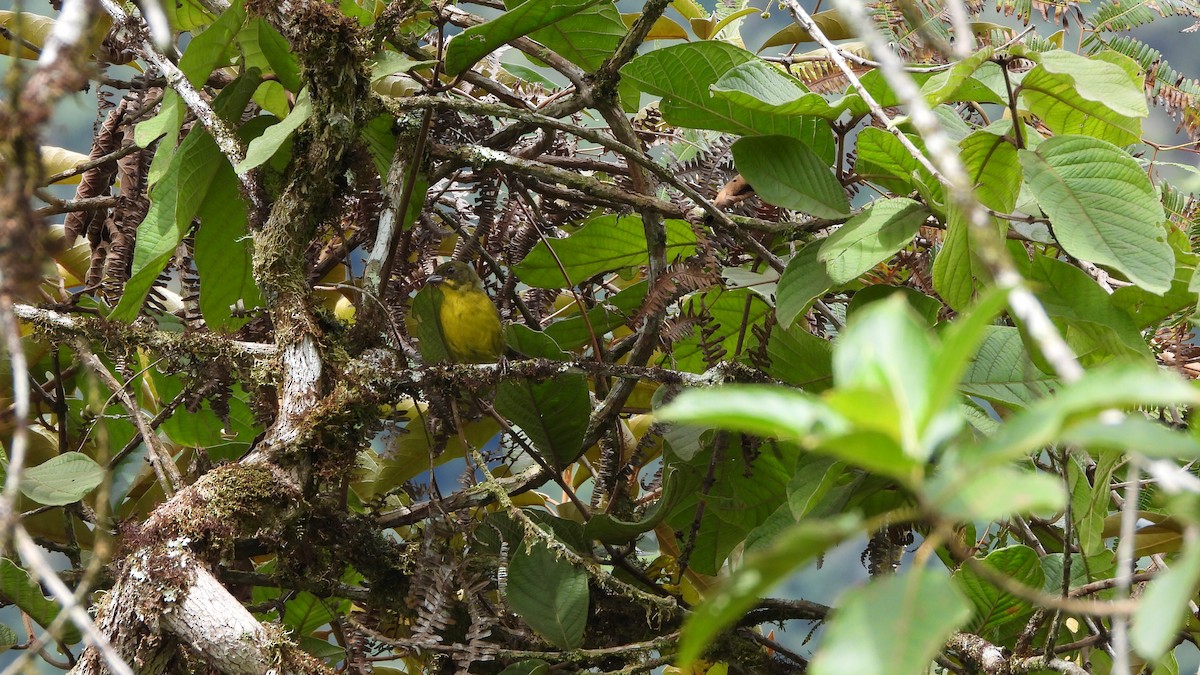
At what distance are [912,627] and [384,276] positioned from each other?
4.45 feet

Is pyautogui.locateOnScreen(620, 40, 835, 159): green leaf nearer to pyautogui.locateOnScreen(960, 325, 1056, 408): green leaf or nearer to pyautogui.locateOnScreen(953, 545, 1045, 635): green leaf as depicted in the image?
pyautogui.locateOnScreen(960, 325, 1056, 408): green leaf

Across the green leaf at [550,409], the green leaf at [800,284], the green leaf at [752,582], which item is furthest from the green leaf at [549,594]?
the green leaf at [752,582]

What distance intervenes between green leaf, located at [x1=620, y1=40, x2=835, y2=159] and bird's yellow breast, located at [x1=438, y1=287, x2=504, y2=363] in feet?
4.17

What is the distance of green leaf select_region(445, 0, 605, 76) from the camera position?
1.63m

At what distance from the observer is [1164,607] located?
0.48 m

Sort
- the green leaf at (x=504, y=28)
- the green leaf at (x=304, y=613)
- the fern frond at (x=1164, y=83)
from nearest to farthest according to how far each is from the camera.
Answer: the green leaf at (x=504, y=28), the green leaf at (x=304, y=613), the fern frond at (x=1164, y=83)

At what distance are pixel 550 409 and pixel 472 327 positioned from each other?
117 centimetres

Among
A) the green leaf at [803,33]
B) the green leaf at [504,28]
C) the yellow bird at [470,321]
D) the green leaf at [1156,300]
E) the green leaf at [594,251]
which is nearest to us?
the green leaf at [1156,300]

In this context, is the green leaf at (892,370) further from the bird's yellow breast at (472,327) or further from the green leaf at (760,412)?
the bird's yellow breast at (472,327)

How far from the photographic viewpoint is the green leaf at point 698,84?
1687mm

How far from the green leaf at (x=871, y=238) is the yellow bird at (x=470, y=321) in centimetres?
144

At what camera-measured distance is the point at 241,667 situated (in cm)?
119

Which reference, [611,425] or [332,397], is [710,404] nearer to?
[332,397]

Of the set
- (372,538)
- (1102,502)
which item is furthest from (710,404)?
(372,538)
